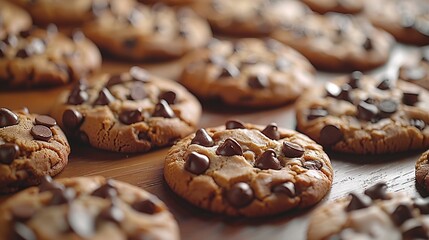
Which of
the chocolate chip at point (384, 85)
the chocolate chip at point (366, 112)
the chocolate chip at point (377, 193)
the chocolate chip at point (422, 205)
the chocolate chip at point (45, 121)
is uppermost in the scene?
the chocolate chip at point (384, 85)

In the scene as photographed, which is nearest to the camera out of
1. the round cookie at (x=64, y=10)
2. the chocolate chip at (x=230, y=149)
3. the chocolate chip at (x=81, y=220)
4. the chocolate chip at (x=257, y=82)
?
the chocolate chip at (x=81, y=220)

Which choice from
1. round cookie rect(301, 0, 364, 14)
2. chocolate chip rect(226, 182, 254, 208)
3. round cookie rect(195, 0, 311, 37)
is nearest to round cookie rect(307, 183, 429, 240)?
chocolate chip rect(226, 182, 254, 208)

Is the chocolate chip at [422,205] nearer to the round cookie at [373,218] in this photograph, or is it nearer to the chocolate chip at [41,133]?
the round cookie at [373,218]

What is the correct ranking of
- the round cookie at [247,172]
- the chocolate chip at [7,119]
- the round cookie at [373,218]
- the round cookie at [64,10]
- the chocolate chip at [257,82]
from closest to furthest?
the round cookie at [373,218], the round cookie at [247,172], the chocolate chip at [7,119], the chocolate chip at [257,82], the round cookie at [64,10]

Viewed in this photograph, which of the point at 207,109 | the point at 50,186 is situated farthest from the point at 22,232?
the point at 207,109

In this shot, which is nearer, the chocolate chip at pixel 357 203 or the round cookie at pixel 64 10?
the chocolate chip at pixel 357 203

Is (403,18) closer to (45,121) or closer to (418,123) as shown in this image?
(418,123)

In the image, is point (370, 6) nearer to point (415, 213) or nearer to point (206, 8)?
point (206, 8)

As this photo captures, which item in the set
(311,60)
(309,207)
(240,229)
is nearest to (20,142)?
(240,229)

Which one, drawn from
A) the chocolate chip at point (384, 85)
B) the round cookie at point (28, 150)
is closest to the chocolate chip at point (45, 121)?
the round cookie at point (28, 150)
